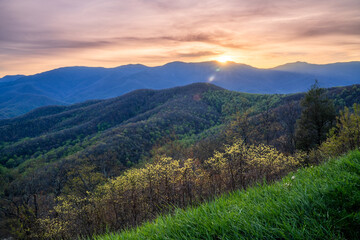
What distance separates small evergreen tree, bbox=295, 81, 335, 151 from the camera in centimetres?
2305

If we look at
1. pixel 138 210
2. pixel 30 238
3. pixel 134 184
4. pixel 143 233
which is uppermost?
pixel 143 233

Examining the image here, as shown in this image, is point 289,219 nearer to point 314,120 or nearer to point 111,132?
point 314,120

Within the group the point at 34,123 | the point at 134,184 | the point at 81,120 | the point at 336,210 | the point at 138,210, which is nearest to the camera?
the point at 336,210

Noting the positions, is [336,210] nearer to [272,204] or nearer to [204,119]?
[272,204]

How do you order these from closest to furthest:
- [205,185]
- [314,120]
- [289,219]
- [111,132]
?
[289,219], [205,185], [314,120], [111,132]

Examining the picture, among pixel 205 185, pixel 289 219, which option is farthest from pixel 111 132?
pixel 289 219

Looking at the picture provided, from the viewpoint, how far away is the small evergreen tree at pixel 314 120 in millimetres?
23047

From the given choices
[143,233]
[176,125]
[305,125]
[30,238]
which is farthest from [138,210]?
[176,125]

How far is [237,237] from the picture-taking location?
1.70 m

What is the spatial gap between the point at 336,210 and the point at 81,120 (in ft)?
578

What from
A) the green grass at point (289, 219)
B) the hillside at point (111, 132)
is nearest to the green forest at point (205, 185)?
the green grass at point (289, 219)

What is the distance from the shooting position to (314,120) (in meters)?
23.6

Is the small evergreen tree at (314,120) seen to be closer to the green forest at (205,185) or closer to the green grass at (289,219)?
the green forest at (205,185)

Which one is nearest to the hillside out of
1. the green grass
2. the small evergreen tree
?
the small evergreen tree
